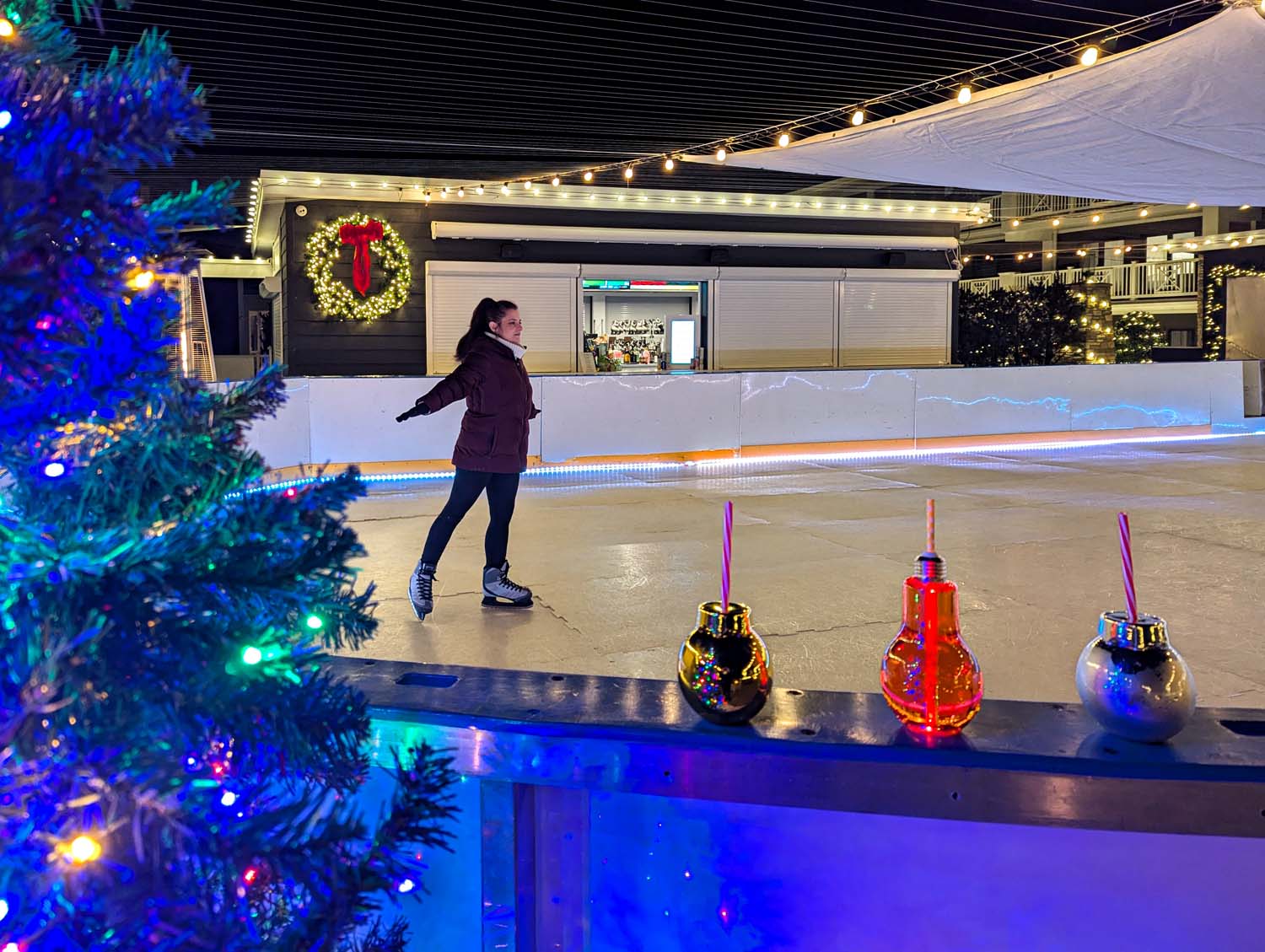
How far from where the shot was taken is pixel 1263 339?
2016 cm

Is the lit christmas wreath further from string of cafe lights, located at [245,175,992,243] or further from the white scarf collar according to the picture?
Result: the white scarf collar

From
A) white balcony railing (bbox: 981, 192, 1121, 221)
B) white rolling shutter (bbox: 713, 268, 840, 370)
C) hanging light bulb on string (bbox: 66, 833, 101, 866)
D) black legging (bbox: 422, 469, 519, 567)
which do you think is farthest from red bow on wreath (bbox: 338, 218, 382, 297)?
white balcony railing (bbox: 981, 192, 1121, 221)

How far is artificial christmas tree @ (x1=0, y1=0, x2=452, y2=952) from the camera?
962mm

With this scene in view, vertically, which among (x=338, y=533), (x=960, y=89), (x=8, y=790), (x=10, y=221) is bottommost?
(x=8, y=790)

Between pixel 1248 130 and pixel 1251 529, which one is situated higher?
pixel 1248 130

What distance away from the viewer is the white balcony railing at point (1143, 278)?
82.4 feet

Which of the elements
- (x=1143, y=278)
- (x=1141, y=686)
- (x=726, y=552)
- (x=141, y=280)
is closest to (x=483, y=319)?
(x=726, y=552)

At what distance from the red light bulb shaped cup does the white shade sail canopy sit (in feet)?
17.5

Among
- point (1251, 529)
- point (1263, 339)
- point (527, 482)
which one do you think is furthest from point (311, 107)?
point (1263, 339)

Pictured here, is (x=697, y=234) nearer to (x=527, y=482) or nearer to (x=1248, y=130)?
(x=527, y=482)

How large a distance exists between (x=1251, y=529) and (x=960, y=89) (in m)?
3.88

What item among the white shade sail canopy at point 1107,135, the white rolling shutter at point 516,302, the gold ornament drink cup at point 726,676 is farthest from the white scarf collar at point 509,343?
the white rolling shutter at point 516,302

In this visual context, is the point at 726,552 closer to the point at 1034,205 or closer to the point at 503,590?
the point at 503,590

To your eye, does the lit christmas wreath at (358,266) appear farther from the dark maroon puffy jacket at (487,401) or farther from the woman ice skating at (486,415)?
the dark maroon puffy jacket at (487,401)
